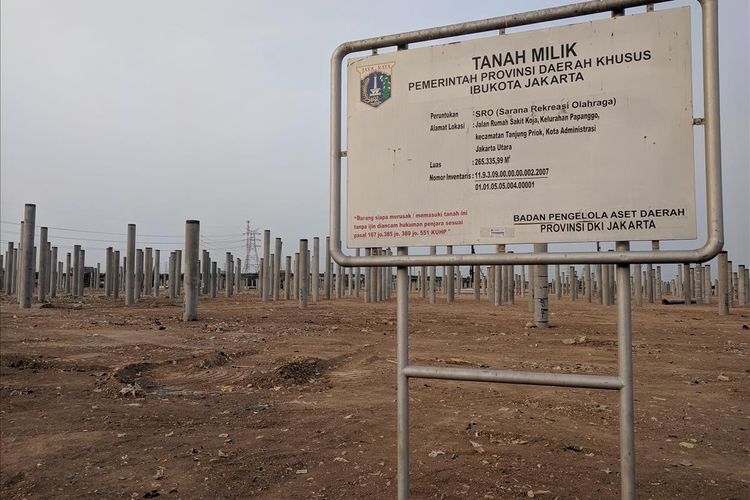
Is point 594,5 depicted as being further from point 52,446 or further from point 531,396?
point 52,446

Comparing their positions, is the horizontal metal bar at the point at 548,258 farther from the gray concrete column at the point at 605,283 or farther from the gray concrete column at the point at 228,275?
the gray concrete column at the point at 228,275

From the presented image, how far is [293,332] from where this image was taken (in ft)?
34.4

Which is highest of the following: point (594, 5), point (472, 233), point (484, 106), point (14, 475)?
point (594, 5)

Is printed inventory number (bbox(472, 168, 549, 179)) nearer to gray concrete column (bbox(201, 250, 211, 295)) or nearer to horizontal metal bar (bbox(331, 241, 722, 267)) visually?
horizontal metal bar (bbox(331, 241, 722, 267))

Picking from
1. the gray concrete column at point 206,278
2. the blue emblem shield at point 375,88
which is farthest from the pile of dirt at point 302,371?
the gray concrete column at point 206,278

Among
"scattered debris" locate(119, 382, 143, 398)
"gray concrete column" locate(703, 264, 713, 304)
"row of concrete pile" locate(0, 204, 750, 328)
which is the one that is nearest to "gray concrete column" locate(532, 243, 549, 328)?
"row of concrete pile" locate(0, 204, 750, 328)

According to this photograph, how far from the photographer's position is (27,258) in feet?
44.4

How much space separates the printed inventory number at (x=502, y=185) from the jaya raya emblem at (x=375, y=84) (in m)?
0.69

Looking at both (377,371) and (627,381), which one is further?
(377,371)

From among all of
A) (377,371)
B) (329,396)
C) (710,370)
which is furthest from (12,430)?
(710,370)

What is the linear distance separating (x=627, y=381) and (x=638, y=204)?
0.76 metres

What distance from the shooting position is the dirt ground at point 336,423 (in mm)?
3287

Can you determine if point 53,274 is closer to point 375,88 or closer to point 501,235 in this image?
point 375,88

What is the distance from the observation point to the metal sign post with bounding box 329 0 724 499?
2188 mm
